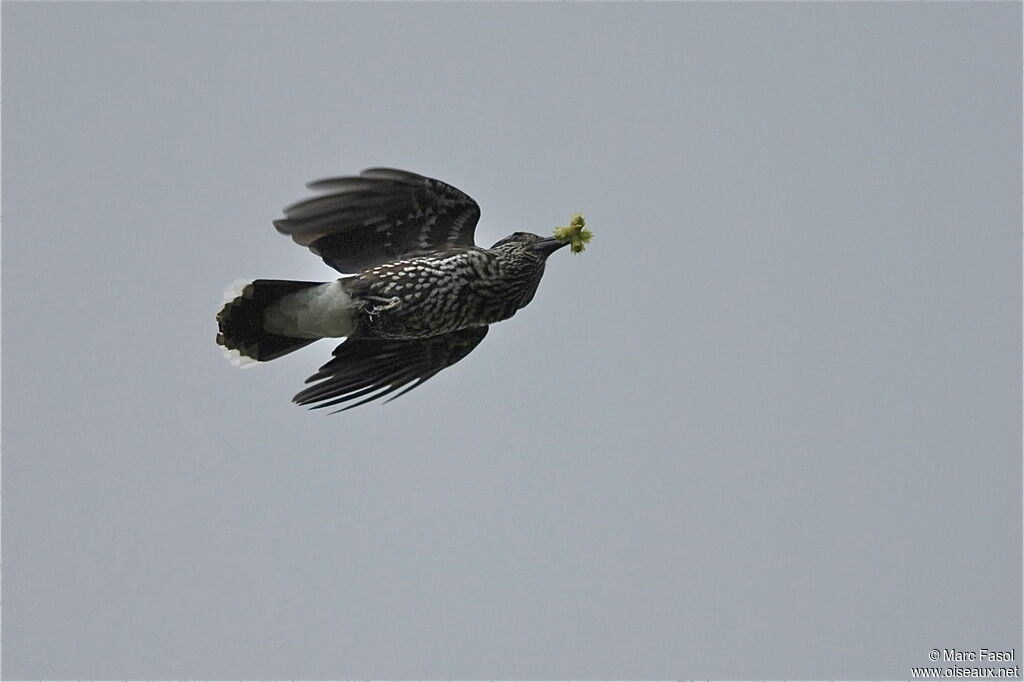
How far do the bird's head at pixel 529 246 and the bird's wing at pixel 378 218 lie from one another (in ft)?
1.00

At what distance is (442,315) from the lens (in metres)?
13.4

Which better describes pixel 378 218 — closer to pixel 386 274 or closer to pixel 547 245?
pixel 386 274

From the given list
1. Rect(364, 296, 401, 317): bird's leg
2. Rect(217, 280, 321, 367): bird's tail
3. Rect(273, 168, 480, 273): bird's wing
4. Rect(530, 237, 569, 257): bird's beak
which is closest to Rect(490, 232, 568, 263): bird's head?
Rect(530, 237, 569, 257): bird's beak

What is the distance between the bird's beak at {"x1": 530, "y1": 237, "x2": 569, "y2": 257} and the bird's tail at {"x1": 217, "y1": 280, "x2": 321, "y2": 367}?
1.81m

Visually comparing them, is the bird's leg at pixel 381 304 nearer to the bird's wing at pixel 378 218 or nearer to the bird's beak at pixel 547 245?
the bird's wing at pixel 378 218

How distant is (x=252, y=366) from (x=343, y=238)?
4.27 ft

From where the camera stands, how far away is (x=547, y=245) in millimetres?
13695

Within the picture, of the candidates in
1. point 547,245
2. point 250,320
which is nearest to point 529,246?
point 547,245

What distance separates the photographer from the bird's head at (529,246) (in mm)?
13641

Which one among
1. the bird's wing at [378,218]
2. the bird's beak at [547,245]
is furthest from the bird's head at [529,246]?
the bird's wing at [378,218]

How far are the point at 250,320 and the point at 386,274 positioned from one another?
117 cm

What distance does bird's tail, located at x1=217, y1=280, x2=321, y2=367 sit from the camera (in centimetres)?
1334

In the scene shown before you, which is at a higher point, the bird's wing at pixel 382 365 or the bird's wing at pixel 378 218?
the bird's wing at pixel 378 218

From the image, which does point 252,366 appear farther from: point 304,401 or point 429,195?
point 429,195
